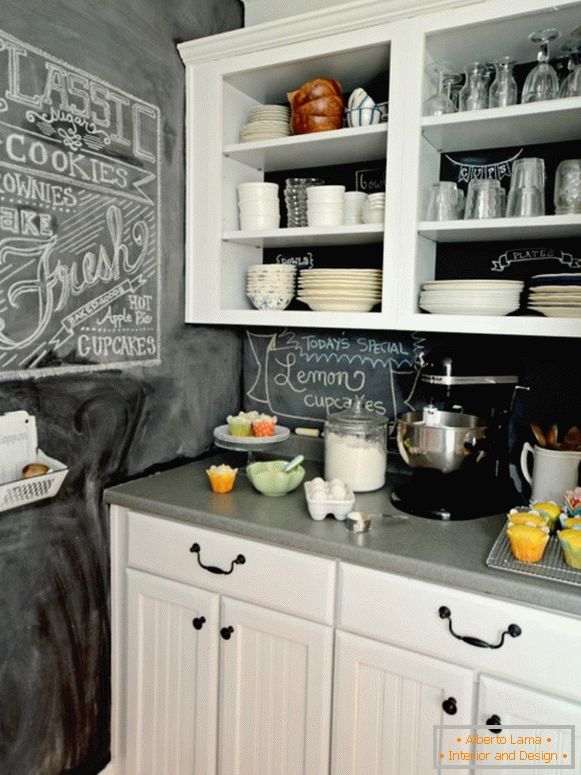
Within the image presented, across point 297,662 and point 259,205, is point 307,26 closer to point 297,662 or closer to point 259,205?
point 259,205

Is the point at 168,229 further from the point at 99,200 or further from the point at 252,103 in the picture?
the point at 252,103

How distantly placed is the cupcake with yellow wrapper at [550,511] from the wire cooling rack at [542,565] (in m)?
0.07

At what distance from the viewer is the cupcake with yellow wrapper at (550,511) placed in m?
1.41

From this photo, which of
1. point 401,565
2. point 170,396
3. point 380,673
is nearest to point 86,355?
point 170,396

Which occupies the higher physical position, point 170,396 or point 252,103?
point 252,103

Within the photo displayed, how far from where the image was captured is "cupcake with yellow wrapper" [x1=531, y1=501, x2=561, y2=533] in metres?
1.41

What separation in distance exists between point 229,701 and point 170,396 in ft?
2.88

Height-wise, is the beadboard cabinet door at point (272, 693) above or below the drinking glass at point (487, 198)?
below

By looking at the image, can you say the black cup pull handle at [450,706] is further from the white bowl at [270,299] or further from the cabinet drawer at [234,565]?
the white bowl at [270,299]

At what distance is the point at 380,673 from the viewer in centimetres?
137

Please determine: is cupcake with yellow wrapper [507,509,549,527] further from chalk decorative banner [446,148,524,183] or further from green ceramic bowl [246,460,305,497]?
chalk decorative banner [446,148,524,183]

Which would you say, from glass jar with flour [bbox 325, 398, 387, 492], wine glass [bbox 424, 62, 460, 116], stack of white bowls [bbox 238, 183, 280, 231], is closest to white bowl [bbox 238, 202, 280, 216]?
stack of white bowls [bbox 238, 183, 280, 231]

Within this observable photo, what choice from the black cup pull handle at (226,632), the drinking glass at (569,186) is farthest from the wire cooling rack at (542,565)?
the drinking glass at (569,186)

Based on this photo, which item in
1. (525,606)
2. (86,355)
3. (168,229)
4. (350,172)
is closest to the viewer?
(525,606)
